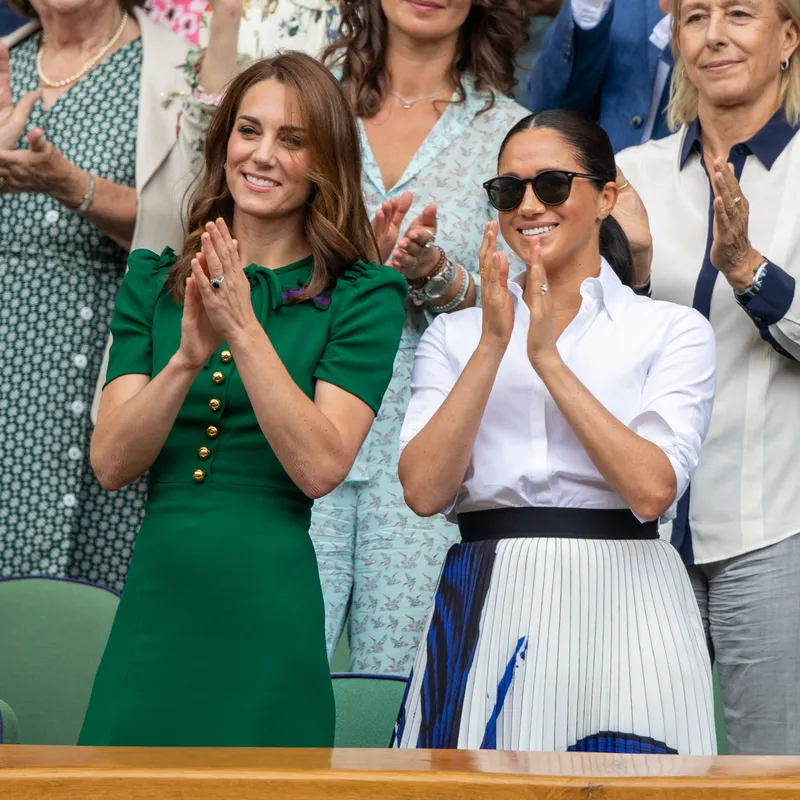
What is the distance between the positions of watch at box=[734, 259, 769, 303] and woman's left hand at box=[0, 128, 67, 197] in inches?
60.8

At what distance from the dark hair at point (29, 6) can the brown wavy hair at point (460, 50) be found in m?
0.61

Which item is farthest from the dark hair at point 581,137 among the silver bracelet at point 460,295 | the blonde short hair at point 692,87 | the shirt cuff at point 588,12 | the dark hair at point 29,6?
the dark hair at point 29,6

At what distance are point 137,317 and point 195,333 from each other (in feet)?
0.85

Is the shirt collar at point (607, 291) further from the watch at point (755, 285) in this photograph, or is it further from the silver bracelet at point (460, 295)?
the silver bracelet at point (460, 295)

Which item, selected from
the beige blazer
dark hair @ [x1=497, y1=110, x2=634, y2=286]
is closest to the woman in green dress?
dark hair @ [x1=497, y1=110, x2=634, y2=286]

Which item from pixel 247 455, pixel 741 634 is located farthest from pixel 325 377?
pixel 741 634

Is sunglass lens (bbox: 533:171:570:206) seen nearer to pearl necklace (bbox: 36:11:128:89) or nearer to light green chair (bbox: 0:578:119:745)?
light green chair (bbox: 0:578:119:745)

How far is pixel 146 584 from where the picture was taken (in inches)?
91.6

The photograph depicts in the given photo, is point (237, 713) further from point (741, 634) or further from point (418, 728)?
point (741, 634)

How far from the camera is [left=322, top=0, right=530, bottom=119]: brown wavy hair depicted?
366 centimetres

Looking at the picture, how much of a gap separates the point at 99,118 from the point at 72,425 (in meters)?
0.77

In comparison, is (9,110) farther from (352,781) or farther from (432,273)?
(352,781)

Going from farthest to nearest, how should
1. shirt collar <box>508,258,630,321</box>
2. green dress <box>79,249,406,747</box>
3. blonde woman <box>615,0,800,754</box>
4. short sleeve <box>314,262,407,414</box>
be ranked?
1. blonde woman <box>615,0,800,754</box>
2. shirt collar <box>508,258,630,321</box>
3. short sleeve <box>314,262,407,414</box>
4. green dress <box>79,249,406,747</box>

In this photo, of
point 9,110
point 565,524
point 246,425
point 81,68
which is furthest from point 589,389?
point 81,68
